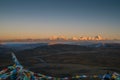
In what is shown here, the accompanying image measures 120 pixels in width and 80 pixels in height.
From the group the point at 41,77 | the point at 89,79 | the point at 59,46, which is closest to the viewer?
the point at 41,77

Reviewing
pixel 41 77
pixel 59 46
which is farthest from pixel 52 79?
pixel 59 46

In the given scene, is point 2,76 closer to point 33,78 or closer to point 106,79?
point 33,78

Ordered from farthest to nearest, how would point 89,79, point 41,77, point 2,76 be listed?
point 89,79, point 41,77, point 2,76

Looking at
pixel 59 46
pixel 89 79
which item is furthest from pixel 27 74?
pixel 59 46

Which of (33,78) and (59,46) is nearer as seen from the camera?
(33,78)

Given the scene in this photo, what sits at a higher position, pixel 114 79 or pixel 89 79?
pixel 114 79

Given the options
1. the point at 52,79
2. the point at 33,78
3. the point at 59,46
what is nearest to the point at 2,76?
the point at 33,78

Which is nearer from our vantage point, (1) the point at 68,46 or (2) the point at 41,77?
(2) the point at 41,77

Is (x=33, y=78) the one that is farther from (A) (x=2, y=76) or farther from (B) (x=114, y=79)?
(B) (x=114, y=79)

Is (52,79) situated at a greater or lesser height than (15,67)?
lesser

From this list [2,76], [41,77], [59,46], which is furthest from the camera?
[59,46]
